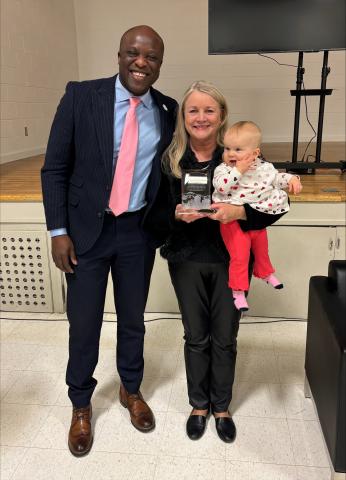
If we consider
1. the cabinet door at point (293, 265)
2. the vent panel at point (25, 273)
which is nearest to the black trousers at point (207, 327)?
the cabinet door at point (293, 265)

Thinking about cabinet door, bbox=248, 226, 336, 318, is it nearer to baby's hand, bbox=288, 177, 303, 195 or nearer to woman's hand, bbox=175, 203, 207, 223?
baby's hand, bbox=288, 177, 303, 195

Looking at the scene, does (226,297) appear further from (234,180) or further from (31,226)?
(31,226)

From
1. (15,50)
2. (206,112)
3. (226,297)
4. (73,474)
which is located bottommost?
(73,474)

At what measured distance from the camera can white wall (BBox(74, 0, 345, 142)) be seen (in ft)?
18.1

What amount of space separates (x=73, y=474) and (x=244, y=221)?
3.51 ft

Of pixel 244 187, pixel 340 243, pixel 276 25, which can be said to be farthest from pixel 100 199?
pixel 276 25

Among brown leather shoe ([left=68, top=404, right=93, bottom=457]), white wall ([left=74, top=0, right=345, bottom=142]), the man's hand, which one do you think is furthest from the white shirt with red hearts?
white wall ([left=74, top=0, right=345, bottom=142])

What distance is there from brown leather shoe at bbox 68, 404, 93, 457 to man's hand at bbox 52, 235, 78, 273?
612 mm

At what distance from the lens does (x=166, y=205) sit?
1548 millimetres

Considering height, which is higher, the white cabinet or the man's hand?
the man's hand

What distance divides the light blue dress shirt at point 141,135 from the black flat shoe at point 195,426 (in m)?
0.87

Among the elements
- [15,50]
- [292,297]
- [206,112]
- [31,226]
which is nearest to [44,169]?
[206,112]

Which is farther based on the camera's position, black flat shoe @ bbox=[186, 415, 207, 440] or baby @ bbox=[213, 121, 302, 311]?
black flat shoe @ bbox=[186, 415, 207, 440]

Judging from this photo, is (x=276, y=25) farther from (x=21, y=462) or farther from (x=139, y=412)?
(x=21, y=462)
